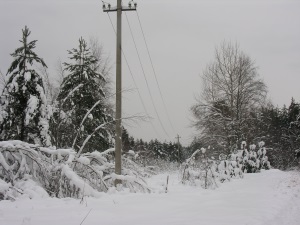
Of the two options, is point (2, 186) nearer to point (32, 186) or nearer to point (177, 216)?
point (32, 186)

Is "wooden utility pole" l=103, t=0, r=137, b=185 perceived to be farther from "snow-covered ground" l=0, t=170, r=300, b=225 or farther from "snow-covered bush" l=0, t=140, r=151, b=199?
"snow-covered ground" l=0, t=170, r=300, b=225

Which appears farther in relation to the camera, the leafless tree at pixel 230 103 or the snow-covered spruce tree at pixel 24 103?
the leafless tree at pixel 230 103

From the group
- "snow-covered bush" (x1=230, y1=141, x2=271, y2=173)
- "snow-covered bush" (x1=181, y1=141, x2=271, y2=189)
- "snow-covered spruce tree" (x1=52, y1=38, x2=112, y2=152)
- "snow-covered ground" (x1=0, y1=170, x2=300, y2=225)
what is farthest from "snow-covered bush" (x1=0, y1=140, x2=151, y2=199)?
"snow-covered bush" (x1=230, y1=141, x2=271, y2=173)

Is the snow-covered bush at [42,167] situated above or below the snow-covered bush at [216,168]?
above

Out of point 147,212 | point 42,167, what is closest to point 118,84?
point 42,167

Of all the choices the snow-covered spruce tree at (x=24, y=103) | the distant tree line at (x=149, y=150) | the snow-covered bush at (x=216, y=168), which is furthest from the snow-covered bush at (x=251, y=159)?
the snow-covered spruce tree at (x=24, y=103)

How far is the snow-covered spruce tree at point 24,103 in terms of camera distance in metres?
11.1

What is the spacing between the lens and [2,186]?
6297 millimetres

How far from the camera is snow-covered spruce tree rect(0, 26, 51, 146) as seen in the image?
36.6 feet

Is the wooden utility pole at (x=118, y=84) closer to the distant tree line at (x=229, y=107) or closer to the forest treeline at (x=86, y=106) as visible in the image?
the forest treeline at (x=86, y=106)

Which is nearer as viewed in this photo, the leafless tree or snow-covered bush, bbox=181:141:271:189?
snow-covered bush, bbox=181:141:271:189

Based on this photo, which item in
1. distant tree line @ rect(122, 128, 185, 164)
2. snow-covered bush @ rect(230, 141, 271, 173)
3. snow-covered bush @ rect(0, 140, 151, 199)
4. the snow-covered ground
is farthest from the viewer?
A: distant tree line @ rect(122, 128, 185, 164)

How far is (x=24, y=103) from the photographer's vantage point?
1163 cm

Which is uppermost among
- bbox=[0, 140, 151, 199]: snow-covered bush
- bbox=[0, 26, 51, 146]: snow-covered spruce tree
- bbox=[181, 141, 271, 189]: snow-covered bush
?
bbox=[0, 26, 51, 146]: snow-covered spruce tree
